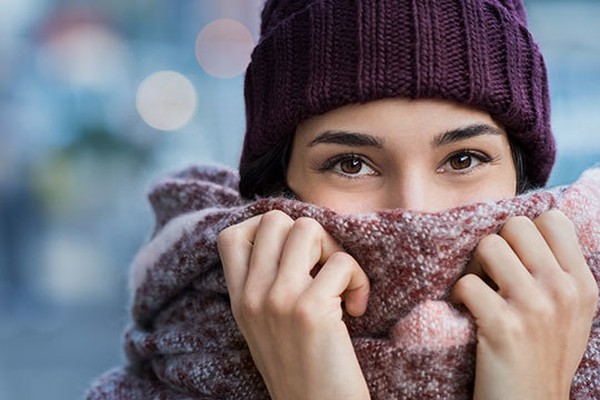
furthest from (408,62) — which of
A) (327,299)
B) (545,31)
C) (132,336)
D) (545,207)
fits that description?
(545,31)

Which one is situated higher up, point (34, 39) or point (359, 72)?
point (34, 39)

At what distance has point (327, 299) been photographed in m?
1.11

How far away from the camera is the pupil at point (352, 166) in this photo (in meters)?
1.30

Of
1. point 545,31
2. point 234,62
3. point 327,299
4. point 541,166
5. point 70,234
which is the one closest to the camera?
point 327,299

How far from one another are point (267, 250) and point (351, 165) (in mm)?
216

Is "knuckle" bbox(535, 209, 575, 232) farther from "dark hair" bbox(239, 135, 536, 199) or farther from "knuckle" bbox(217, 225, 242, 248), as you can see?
"knuckle" bbox(217, 225, 242, 248)

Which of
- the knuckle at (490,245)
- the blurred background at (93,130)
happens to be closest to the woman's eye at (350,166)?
the knuckle at (490,245)

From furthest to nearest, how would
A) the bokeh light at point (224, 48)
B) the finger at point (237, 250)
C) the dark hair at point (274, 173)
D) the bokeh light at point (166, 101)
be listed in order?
the bokeh light at point (224, 48)
the bokeh light at point (166, 101)
the dark hair at point (274, 173)
the finger at point (237, 250)

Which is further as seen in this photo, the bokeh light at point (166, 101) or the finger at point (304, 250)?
the bokeh light at point (166, 101)

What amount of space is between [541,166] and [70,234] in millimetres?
6358

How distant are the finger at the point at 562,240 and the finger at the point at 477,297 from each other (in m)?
0.10

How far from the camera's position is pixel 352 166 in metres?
1.31

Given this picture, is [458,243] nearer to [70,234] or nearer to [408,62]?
[408,62]

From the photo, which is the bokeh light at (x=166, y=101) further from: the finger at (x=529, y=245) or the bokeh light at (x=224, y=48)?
the finger at (x=529, y=245)
